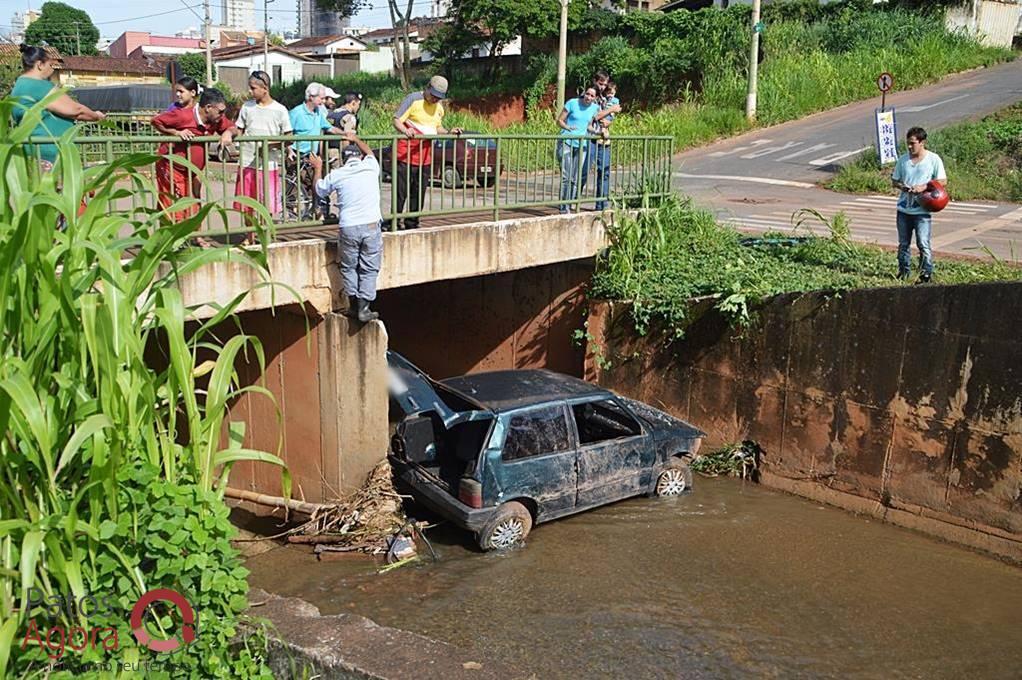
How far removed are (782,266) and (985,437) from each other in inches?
132

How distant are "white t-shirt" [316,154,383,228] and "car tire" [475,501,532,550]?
9.87 feet

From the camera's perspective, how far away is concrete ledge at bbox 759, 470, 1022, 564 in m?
8.44

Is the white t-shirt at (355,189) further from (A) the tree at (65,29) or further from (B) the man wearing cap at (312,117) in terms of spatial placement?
(A) the tree at (65,29)

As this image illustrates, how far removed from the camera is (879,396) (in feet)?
30.4

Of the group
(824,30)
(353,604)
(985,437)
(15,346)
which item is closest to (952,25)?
(824,30)

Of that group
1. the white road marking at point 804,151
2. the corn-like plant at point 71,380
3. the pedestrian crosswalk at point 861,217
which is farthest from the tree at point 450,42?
the corn-like plant at point 71,380

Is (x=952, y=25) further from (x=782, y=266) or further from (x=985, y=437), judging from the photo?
(x=985, y=437)

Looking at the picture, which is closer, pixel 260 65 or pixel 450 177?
pixel 450 177

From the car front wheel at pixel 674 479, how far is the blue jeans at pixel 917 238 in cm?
338

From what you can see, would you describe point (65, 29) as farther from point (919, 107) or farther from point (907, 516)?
point (907, 516)

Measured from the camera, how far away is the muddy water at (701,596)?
6.61 meters

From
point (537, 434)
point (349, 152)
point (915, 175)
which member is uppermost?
point (349, 152)

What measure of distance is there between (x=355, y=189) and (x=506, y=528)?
3.44 metres

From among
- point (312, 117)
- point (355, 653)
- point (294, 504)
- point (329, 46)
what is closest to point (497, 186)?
point (312, 117)
